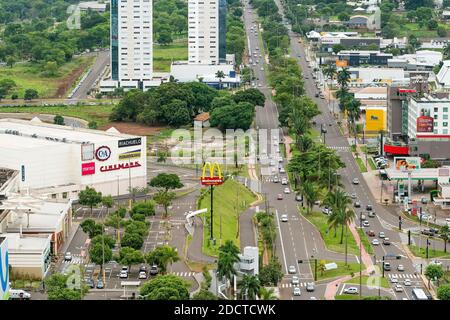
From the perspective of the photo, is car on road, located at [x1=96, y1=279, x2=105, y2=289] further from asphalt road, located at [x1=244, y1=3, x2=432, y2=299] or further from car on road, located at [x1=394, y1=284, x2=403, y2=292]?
car on road, located at [x1=394, y1=284, x2=403, y2=292]

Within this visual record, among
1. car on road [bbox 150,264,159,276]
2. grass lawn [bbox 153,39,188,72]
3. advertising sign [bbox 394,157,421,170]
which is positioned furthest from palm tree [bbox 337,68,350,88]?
car on road [bbox 150,264,159,276]

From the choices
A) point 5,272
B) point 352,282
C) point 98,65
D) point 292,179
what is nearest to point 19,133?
point 292,179

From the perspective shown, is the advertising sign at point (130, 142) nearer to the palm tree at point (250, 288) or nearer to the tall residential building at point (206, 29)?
the palm tree at point (250, 288)

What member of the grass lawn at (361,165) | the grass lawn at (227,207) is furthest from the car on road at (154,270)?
the grass lawn at (361,165)

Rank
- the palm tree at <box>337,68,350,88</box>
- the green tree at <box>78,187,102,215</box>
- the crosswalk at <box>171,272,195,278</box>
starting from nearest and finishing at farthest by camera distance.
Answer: the crosswalk at <box>171,272,195,278</box> → the green tree at <box>78,187,102,215</box> → the palm tree at <box>337,68,350,88</box>

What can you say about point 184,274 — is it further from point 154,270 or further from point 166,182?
point 166,182
